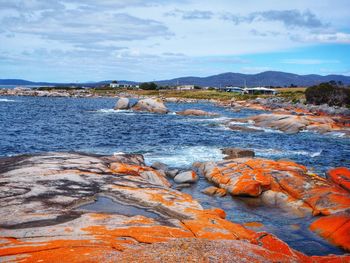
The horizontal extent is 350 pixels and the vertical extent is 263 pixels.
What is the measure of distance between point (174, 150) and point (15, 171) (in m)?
20.8

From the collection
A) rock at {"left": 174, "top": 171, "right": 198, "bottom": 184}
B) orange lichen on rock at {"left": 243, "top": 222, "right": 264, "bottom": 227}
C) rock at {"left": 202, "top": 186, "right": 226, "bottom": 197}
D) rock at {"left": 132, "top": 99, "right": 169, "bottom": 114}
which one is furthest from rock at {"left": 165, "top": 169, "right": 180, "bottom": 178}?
rock at {"left": 132, "top": 99, "right": 169, "bottom": 114}

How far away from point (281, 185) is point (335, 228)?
6.11 m

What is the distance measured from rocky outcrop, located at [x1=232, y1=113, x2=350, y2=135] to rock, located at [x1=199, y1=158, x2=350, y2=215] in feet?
101

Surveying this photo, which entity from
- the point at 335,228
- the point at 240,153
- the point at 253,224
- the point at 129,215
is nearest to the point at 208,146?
the point at 240,153

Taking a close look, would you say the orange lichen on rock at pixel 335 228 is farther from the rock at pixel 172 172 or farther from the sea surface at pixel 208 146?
the rock at pixel 172 172

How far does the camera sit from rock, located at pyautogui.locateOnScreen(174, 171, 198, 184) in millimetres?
25266

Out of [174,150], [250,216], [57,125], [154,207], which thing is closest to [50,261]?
A: [154,207]

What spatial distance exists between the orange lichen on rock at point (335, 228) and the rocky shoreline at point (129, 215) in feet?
0.18

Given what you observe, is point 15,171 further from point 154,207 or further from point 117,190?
point 154,207

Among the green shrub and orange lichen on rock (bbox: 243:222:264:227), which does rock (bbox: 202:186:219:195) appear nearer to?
orange lichen on rock (bbox: 243:222:264:227)

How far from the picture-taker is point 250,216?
19406mm

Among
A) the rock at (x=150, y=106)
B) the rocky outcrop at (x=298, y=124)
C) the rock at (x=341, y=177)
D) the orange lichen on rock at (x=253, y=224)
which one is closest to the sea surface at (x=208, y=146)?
the orange lichen on rock at (x=253, y=224)

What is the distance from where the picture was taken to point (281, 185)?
22.7 m

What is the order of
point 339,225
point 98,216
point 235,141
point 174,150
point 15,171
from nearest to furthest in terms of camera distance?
point 98,216 → point 339,225 → point 15,171 → point 174,150 → point 235,141
